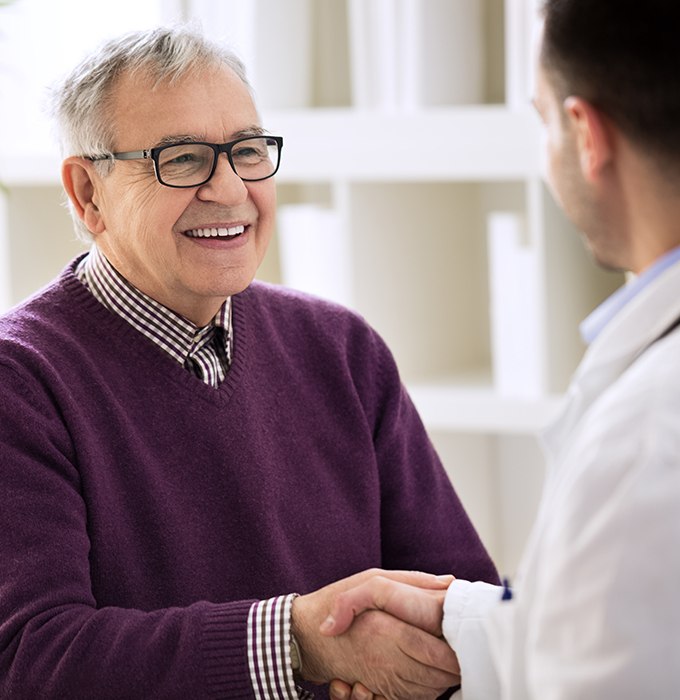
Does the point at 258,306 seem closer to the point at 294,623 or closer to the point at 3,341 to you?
the point at 3,341

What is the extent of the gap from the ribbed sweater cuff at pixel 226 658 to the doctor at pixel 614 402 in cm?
37

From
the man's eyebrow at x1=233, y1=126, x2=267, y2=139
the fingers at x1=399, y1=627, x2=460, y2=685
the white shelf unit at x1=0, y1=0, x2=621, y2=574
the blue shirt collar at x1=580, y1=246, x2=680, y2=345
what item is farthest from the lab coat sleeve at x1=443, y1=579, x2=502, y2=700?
the white shelf unit at x1=0, y1=0, x2=621, y2=574

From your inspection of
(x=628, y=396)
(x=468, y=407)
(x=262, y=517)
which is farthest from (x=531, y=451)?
(x=628, y=396)

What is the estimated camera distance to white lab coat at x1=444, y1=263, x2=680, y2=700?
39.1 inches

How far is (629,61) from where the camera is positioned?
1.06 metres

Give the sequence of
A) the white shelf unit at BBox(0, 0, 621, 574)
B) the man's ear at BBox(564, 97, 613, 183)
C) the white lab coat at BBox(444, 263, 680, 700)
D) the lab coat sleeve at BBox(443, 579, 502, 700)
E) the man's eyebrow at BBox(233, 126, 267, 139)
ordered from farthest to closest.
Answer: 1. the white shelf unit at BBox(0, 0, 621, 574)
2. the man's eyebrow at BBox(233, 126, 267, 139)
3. the lab coat sleeve at BBox(443, 579, 502, 700)
4. the man's ear at BBox(564, 97, 613, 183)
5. the white lab coat at BBox(444, 263, 680, 700)

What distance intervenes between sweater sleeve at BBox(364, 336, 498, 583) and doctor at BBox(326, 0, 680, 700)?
0.66m

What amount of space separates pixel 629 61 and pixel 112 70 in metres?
0.82

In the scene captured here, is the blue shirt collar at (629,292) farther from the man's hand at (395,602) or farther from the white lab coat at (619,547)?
the man's hand at (395,602)

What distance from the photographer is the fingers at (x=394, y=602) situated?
5.03 feet

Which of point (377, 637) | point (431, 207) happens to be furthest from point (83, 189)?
point (431, 207)

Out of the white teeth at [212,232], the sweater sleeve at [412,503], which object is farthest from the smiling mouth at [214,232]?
the sweater sleeve at [412,503]

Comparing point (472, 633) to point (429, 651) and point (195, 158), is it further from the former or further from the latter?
point (195, 158)

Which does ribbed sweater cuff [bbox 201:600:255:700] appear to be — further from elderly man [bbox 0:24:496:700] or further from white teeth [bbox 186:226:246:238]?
white teeth [bbox 186:226:246:238]
